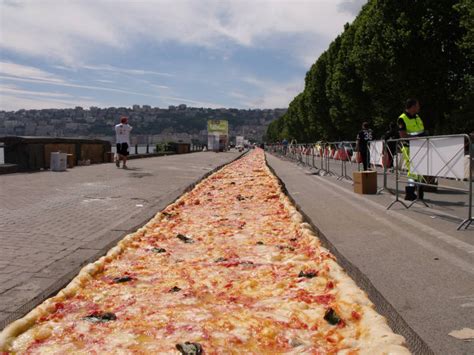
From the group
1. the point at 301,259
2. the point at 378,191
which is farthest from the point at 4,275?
the point at 378,191

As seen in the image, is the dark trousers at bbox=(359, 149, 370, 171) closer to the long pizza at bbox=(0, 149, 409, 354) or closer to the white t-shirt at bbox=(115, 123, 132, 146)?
the long pizza at bbox=(0, 149, 409, 354)

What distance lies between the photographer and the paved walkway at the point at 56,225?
4.37 metres

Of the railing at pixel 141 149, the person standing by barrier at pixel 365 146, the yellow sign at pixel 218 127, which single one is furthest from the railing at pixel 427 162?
the yellow sign at pixel 218 127

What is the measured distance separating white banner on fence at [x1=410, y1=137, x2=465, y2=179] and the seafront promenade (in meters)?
0.85

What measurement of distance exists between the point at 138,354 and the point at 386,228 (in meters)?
5.24

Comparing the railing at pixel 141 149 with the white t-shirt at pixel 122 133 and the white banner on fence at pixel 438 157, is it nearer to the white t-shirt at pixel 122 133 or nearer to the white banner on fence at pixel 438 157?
the white t-shirt at pixel 122 133

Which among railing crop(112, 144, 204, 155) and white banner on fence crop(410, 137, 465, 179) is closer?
white banner on fence crop(410, 137, 465, 179)

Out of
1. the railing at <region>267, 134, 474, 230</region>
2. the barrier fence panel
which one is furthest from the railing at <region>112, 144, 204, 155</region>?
the barrier fence panel

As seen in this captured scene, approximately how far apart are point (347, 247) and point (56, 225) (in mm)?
4490

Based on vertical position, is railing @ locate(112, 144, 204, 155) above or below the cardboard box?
above

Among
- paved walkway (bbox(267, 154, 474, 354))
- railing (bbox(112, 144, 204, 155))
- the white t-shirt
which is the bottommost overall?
paved walkway (bbox(267, 154, 474, 354))

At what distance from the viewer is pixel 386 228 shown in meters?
7.27

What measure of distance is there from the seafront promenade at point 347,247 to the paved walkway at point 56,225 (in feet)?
0.04

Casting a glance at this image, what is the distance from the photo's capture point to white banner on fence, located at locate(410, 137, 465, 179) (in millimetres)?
7785
